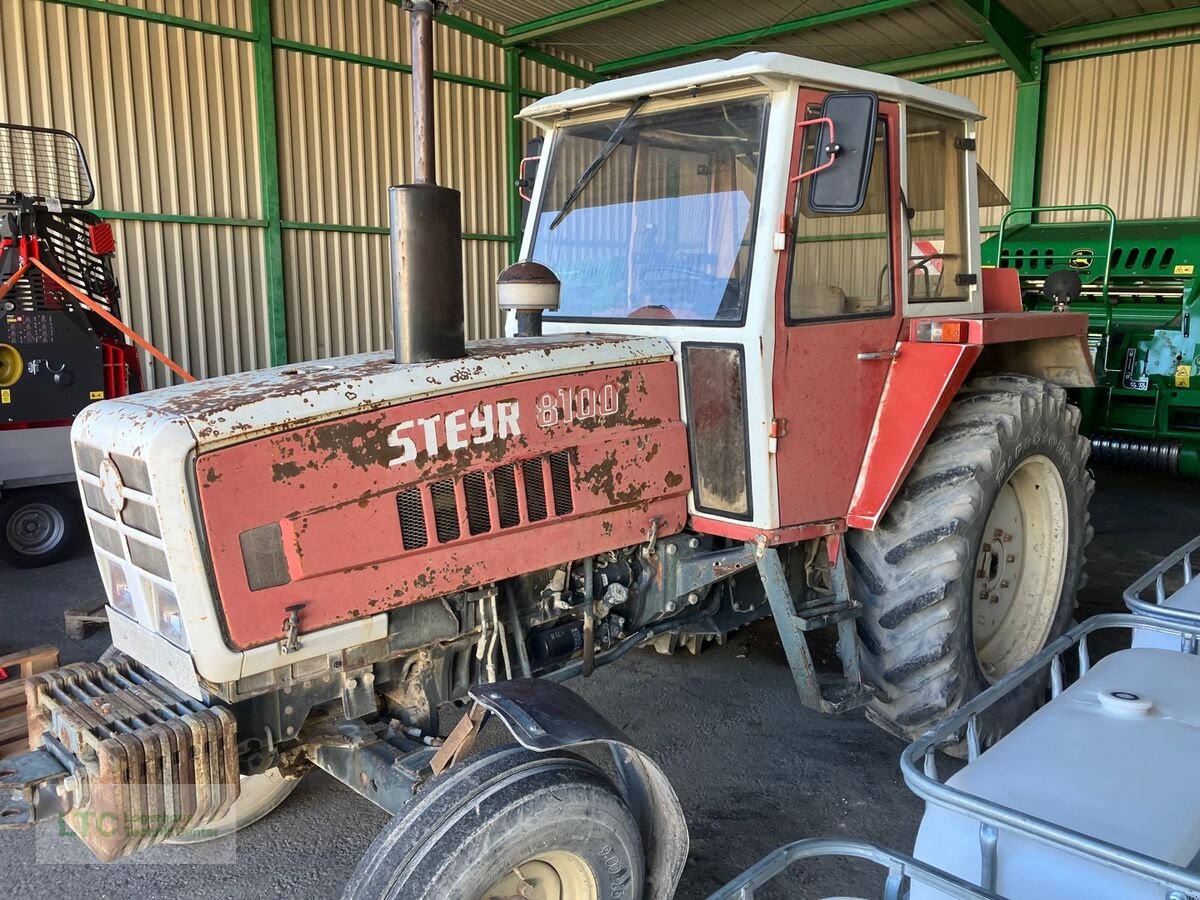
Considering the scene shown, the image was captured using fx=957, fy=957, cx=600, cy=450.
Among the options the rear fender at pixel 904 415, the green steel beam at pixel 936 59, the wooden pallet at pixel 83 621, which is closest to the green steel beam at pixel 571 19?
the green steel beam at pixel 936 59

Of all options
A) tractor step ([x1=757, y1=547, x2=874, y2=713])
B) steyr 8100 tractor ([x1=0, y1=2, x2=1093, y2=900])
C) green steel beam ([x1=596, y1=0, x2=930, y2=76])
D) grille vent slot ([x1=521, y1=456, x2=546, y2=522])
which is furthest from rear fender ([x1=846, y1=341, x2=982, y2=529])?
green steel beam ([x1=596, y1=0, x2=930, y2=76])

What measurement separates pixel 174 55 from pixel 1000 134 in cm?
913

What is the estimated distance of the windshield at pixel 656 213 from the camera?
2.89 m

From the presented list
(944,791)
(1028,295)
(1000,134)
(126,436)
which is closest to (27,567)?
(126,436)

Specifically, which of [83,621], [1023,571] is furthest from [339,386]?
[83,621]

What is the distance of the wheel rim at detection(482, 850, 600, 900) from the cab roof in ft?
7.06

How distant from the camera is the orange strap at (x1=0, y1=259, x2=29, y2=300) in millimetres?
6051

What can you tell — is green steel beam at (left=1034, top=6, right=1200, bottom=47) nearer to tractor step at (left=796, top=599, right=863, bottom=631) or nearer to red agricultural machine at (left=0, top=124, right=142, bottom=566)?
tractor step at (left=796, top=599, right=863, bottom=631)

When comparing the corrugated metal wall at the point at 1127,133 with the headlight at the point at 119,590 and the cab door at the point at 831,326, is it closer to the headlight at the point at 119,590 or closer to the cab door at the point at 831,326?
the cab door at the point at 831,326

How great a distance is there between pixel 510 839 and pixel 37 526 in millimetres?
5728

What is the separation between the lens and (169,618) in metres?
2.20

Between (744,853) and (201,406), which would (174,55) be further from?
(744,853)

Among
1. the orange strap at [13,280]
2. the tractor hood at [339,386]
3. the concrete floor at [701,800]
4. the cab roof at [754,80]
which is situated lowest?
the concrete floor at [701,800]

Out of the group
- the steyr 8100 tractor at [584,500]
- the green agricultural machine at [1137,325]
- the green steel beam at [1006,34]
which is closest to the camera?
the steyr 8100 tractor at [584,500]
